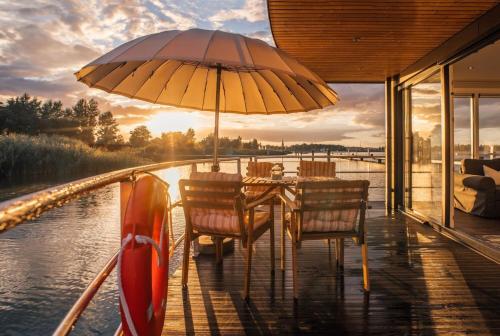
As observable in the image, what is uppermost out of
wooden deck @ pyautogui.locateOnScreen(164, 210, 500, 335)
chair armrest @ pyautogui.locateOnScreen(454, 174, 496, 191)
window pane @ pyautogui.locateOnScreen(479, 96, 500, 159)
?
window pane @ pyautogui.locateOnScreen(479, 96, 500, 159)

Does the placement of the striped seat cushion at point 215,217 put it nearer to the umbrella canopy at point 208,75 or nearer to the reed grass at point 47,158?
the umbrella canopy at point 208,75

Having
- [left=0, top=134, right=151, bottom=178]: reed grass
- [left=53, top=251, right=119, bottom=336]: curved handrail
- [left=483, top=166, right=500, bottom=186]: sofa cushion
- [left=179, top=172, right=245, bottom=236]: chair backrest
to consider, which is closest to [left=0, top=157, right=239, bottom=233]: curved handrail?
[left=53, top=251, right=119, bottom=336]: curved handrail

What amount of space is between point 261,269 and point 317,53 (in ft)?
11.1

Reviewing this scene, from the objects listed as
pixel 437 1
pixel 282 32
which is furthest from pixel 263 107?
pixel 437 1

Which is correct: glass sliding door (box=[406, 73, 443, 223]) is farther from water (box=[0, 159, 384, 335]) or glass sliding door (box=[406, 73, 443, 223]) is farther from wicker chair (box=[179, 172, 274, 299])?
wicker chair (box=[179, 172, 274, 299])

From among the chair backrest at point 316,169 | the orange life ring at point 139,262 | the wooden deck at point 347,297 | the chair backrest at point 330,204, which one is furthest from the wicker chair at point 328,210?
the chair backrest at point 316,169

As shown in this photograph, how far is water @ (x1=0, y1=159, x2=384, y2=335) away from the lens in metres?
5.61

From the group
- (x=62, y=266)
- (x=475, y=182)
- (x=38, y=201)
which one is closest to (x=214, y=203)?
(x=38, y=201)

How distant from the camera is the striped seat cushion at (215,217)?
→ 293cm

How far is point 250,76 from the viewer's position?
13.5ft

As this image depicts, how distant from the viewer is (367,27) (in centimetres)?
438

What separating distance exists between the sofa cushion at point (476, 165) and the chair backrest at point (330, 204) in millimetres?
5250

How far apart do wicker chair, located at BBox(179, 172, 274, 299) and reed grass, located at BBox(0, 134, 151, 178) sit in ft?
76.8

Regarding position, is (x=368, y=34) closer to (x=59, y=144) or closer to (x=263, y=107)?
(x=263, y=107)
